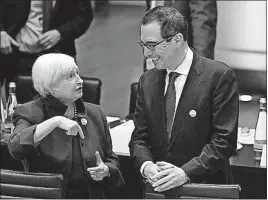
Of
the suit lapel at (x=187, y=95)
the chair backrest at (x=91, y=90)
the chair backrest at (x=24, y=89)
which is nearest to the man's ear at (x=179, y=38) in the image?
the suit lapel at (x=187, y=95)

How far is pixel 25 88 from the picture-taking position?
513 cm

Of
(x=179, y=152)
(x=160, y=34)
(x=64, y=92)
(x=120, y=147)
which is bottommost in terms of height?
(x=120, y=147)

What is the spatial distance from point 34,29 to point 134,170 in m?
2.11

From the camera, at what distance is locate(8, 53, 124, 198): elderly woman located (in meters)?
3.40

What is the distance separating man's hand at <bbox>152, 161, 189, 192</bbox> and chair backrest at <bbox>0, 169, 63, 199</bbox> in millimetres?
436

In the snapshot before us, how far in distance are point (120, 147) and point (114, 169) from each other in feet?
2.37

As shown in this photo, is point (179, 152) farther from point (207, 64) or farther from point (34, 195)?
point (34, 195)

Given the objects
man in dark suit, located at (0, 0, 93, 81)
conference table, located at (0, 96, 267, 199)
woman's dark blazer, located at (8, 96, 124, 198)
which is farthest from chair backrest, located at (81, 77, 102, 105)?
woman's dark blazer, located at (8, 96, 124, 198)

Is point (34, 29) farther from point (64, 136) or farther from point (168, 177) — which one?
point (168, 177)

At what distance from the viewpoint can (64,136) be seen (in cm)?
348

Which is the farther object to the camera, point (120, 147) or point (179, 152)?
point (120, 147)

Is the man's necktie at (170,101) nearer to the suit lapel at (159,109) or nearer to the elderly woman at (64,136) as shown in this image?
the suit lapel at (159,109)

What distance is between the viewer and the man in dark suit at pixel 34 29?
5.63 metres

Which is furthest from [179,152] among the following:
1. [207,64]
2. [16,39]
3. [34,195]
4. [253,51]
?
[253,51]
